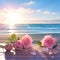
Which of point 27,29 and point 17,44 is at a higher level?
point 27,29

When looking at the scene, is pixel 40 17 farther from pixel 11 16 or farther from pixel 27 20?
pixel 11 16

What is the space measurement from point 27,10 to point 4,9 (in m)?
0.33

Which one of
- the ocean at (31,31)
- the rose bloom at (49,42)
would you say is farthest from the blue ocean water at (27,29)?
the rose bloom at (49,42)

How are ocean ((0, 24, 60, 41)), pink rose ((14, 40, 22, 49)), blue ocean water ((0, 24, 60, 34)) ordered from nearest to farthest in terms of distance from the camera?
pink rose ((14, 40, 22, 49))
ocean ((0, 24, 60, 41))
blue ocean water ((0, 24, 60, 34))

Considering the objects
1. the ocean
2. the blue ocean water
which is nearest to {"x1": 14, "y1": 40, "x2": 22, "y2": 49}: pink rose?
the ocean

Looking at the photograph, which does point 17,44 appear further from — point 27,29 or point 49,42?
point 27,29

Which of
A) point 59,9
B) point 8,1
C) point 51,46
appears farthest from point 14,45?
point 59,9

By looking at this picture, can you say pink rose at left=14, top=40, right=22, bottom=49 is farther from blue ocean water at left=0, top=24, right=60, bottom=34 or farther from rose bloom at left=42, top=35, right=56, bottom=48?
blue ocean water at left=0, top=24, right=60, bottom=34

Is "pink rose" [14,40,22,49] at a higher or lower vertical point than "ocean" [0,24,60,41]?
lower

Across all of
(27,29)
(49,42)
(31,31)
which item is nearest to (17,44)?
(49,42)

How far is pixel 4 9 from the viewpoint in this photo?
97.3 inches

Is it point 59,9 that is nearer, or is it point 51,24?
point 59,9

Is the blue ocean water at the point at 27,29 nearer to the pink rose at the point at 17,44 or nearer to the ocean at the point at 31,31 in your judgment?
the ocean at the point at 31,31

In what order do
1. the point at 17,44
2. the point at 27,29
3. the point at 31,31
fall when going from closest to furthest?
the point at 17,44 < the point at 31,31 < the point at 27,29
